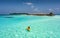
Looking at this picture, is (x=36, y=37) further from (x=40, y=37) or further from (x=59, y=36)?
(x=59, y=36)

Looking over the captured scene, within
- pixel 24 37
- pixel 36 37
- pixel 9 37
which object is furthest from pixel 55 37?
pixel 9 37

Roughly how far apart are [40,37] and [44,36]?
29 cm

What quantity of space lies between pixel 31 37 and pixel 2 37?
1.42m

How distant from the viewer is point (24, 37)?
7.34m

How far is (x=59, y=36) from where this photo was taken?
7570 mm

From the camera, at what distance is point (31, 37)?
738cm

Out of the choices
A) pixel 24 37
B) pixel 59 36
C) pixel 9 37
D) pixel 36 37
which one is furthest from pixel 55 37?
pixel 9 37

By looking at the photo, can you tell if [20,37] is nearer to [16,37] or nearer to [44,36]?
[16,37]

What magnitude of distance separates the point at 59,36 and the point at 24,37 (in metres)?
1.78

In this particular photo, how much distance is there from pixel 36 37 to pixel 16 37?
0.98m

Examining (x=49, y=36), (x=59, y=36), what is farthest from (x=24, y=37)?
(x=59, y=36)

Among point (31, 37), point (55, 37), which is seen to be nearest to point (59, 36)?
point (55, 37)

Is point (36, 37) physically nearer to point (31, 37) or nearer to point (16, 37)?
point (31, 37)

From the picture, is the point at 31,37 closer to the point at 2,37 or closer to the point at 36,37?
the point at 36,37
